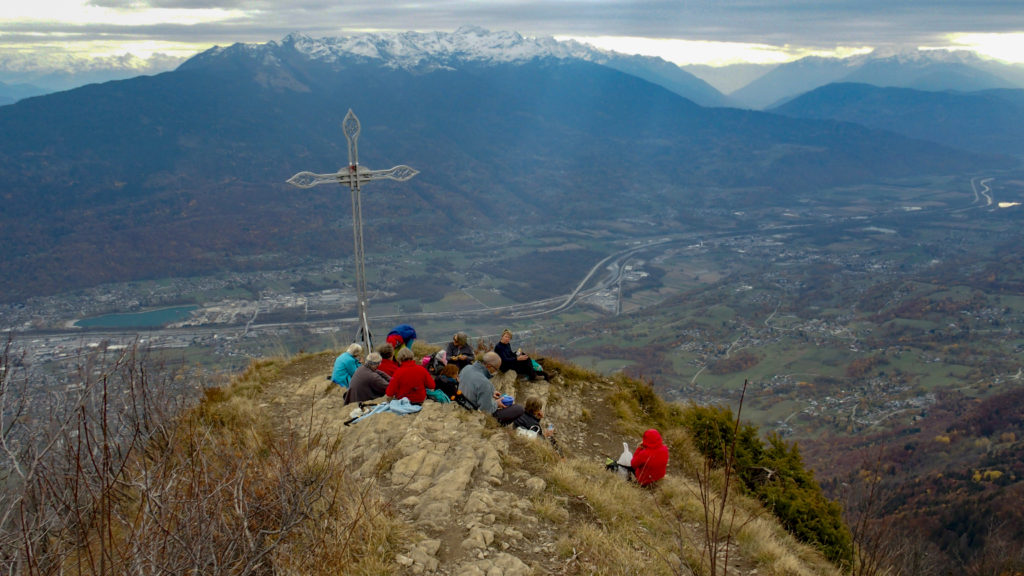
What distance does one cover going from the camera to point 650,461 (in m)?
8.37

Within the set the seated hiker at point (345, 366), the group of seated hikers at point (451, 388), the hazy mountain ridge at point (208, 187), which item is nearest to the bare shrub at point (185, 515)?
the group of seated hikers at point (451, 388)

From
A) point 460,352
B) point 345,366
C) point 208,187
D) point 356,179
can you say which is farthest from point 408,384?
point 208,187

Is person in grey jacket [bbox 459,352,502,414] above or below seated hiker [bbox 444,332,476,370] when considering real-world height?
above

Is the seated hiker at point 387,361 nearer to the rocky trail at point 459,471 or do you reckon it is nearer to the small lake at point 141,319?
the rocky trail at point 459,471

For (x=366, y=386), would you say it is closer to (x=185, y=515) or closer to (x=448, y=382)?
(x=448, y=382)

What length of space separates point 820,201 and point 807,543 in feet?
642

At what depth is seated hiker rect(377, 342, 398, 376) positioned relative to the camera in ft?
33.5

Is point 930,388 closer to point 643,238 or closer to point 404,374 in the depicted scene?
point 404,374

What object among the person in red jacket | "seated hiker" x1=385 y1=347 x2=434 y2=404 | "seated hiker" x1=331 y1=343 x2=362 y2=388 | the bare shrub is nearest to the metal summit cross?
"seated hiker" x1=331 y1=343 x2=362 y2=388

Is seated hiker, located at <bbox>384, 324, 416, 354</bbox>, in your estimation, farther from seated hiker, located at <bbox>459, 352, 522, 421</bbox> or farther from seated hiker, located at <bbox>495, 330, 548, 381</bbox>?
seated hiker, located at <bbox>459, 352, 522, 421</bbox>

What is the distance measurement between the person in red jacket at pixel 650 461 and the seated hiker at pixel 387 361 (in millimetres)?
4247

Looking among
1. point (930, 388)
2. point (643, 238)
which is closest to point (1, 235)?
point (643, 238)

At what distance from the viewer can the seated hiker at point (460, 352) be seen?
441 inches

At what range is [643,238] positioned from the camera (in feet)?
456
